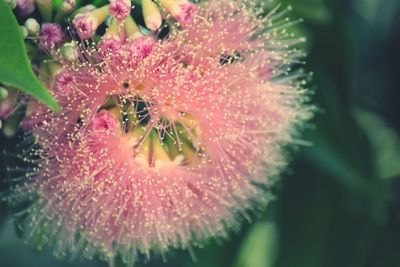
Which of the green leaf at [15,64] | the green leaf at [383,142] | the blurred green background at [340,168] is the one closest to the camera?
the green leaf at [15,64]

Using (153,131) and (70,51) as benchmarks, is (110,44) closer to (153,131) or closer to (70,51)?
(70,51)

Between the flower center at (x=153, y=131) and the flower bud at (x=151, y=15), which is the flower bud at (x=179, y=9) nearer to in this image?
the flower bud at (x=151, y=15)

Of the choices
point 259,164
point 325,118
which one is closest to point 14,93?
point 259,164

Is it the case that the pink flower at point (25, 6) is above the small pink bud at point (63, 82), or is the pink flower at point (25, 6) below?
above

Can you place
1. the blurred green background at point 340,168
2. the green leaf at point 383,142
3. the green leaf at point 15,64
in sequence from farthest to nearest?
the green leaf at point 383,142
the blurred green background at point 340,168
the green leaf at point 15,64

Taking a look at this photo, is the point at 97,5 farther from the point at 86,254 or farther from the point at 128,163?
the point at 86,254

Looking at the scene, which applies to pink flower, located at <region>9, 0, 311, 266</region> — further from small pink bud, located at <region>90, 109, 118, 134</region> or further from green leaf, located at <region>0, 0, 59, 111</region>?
green leaf, located at <region>0, 0, 59, 111</region>

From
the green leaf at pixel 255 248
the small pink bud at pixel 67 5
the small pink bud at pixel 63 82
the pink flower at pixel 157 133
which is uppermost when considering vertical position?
the small pink bud at pixel 67 5

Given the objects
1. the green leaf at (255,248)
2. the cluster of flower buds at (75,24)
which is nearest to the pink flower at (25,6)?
the cluster of flower buds at (75,24)
